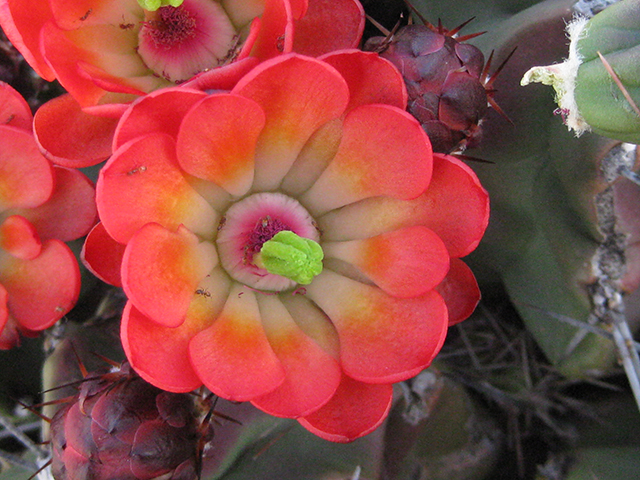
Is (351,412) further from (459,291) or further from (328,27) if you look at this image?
(328,27)

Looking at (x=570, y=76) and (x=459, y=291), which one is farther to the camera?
(x=459, y=291)

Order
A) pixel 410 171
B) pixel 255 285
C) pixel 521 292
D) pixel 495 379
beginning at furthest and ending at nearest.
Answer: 1. pixel 495 379
2. pixel 521 292
3. pixel 255 285
4. pixel 410 171

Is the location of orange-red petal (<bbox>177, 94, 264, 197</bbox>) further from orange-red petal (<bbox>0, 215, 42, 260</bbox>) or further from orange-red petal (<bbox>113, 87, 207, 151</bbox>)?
orange-red petal (<bbox>0, 215, 42, 260</bbox>)

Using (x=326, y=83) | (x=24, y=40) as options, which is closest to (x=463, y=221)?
(x=326, y=83)

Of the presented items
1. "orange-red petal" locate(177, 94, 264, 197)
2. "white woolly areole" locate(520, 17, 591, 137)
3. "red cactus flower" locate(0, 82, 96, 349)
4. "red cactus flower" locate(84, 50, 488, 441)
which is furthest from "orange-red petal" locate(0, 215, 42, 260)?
"white woolly areole" locate(520, 17, 591, 137)

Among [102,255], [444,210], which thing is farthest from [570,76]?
[102,255]

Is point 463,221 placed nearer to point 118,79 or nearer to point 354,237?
point 354,237
